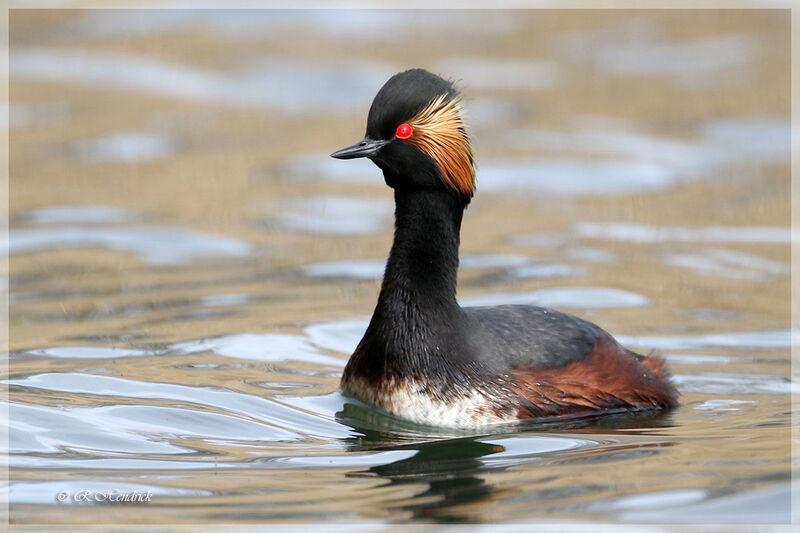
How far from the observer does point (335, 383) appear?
9625 mm

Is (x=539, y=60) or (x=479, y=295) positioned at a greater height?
(x=539, y=60)

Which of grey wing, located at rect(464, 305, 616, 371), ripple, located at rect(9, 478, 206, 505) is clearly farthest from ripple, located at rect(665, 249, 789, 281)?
ripple, located at rect(9, 478, 206, 505)

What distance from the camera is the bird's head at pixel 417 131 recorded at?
833cm

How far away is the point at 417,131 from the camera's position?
27.5ft

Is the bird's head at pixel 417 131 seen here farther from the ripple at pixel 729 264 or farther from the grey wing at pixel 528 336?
the ripple at pixel 729 264

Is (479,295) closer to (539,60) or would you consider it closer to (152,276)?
(152,276)

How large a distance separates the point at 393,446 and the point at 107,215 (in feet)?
26.5

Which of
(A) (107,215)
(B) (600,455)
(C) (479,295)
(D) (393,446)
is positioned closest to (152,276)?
(A) (107,215)

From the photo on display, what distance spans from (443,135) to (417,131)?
171 millimetres

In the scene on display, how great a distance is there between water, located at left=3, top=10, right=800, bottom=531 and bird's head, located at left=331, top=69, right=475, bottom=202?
1.70 meters

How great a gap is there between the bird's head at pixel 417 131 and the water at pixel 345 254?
66.9 inches

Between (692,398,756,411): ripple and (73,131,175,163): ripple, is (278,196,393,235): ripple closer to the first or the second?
(73,131,175,163): ripple

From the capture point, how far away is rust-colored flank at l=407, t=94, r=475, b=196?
27.5 ft

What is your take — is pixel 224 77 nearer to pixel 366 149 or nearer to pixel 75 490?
pixel 366 149
